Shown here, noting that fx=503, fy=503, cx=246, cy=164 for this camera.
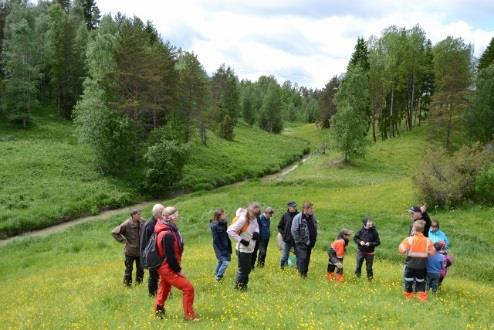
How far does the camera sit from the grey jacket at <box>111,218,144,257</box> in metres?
16.4

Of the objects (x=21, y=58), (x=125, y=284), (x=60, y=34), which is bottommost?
(x=125, y=284)

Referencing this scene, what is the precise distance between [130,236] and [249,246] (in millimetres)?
4355

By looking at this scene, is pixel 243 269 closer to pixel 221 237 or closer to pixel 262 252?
pixel 221 237

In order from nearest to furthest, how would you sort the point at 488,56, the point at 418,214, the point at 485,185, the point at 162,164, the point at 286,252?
the point at 418,214 → the point at 286,252 → the point at 485,185 → the point at 162,164 → the point at 488,56

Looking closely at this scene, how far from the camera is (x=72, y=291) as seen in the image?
17.2 meters

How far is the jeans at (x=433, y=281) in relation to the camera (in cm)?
1534

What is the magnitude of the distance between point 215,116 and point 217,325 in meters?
71.5

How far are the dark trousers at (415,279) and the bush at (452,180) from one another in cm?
2209

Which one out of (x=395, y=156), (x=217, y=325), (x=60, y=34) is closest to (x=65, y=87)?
(x=60, y=34)

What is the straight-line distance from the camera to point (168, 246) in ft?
39.0

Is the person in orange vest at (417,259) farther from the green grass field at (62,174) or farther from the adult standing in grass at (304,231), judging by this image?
the green grass field at (62,174)

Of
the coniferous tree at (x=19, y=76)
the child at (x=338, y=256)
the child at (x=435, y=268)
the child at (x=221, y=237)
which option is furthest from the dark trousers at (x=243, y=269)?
the coniferous tree at (x=19, y=76)

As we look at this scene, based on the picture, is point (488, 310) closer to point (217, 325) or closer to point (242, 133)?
point (217, 325)

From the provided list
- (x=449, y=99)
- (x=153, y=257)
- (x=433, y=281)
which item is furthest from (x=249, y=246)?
(x=449, y=99)
